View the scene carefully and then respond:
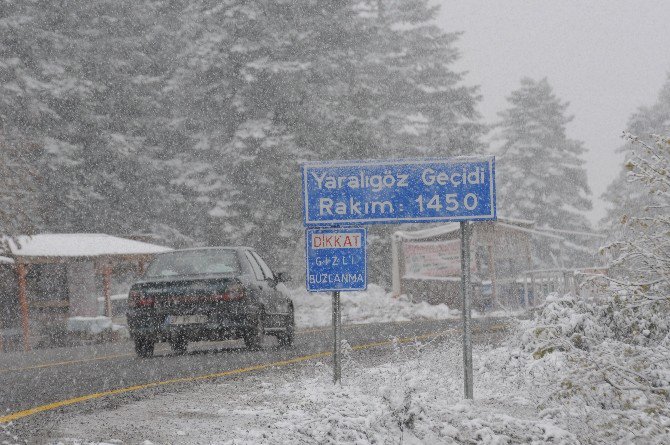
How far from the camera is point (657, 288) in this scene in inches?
316

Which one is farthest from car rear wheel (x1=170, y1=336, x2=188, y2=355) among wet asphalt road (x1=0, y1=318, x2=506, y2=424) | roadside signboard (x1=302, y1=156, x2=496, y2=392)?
roadside signboard (x1=302, y1=156, x2=496, y2=392)

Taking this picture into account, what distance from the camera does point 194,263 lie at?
15.5 m

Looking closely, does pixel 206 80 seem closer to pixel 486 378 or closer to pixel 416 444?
pixel 486 378

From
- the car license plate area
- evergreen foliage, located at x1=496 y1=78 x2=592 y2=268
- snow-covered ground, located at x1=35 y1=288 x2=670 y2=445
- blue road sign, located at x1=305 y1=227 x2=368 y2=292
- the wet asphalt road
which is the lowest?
the wet asphalt road

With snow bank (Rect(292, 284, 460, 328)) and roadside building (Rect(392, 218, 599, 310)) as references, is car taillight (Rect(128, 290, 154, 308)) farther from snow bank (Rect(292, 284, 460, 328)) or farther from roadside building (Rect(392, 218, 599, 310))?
roadside building (Rect(392, 218, 599, 310))

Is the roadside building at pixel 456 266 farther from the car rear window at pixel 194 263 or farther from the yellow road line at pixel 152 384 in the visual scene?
the car rear window at pixel 194 263

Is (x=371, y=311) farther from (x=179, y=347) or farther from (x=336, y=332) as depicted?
(x=336, y=332)

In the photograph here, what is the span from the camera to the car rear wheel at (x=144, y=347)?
15128mm

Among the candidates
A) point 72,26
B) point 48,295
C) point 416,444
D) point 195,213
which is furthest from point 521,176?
point 416,444

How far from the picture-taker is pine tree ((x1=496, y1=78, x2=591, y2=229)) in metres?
57.9

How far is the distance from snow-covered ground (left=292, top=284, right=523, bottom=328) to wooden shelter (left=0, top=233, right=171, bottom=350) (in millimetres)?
4720

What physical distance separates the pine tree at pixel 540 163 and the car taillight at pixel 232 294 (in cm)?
4324

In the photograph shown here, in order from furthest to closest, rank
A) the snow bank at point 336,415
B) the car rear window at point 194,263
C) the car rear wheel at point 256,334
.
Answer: the car rear window at point 194,263, the car rear wheel at point 256,334, the snow bank at point 336,415

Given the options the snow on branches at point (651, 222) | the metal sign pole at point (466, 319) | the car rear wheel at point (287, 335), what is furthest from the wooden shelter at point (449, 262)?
the snow on branches at point (651, 222)
